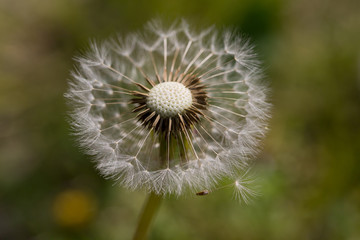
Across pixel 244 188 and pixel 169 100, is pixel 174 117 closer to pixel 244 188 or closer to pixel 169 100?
pixel 169 100

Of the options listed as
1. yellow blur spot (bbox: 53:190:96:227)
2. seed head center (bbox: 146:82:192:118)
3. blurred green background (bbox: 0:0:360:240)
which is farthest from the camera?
yellow blur spot (bbox: 53:190:96:227)

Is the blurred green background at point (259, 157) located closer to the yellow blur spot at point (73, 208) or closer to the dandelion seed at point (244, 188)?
the yellow blur spot at point (73, 208)

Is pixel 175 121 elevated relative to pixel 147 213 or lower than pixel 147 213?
elevated

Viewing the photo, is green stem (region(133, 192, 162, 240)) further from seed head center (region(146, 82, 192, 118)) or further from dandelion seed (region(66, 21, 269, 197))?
seed head center (region(146, 82, 192, 118))

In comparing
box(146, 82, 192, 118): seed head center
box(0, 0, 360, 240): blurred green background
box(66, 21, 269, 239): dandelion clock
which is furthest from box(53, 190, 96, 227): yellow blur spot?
box(146, 82, 192, 118): seed head center

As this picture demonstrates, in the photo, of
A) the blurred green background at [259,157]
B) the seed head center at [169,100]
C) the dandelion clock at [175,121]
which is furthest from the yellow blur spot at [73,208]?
the seed head center at [169,100]

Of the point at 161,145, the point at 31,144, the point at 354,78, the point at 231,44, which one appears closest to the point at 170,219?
the point at 161,145

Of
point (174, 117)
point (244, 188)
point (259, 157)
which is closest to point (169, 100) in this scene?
point (174, 117)
